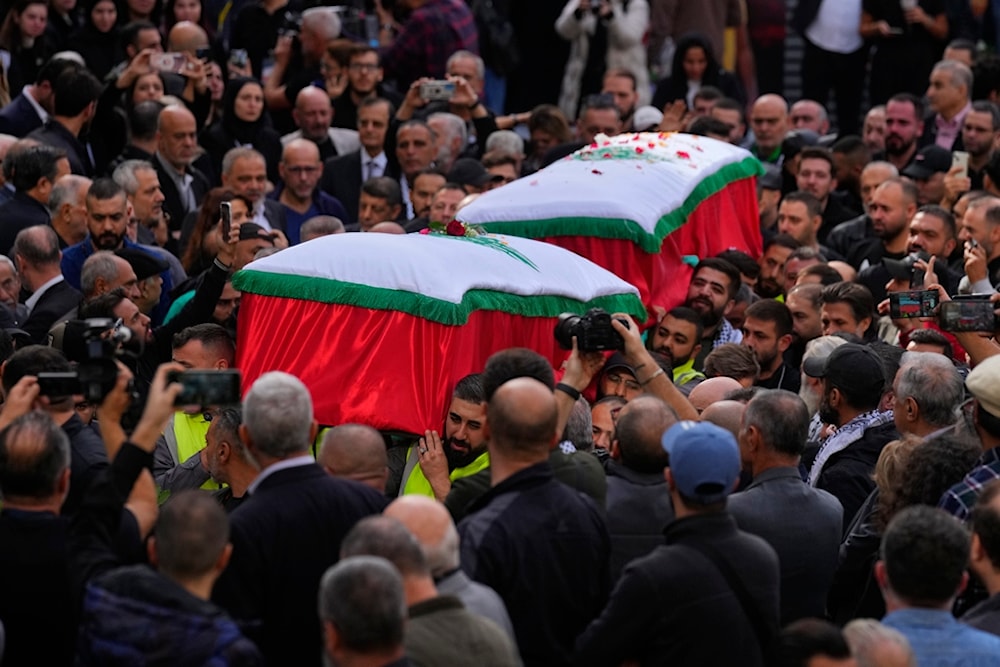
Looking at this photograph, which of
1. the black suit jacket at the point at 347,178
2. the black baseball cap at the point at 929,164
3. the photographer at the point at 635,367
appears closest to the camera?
the photographer at the point at 635,367

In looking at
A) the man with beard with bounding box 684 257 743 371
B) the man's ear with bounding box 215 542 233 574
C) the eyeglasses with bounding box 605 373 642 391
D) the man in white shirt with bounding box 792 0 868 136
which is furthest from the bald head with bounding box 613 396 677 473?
the man in white shirt with bounding box 792 0 868 136

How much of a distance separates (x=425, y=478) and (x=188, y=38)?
248 inches

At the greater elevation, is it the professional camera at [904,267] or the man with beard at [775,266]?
the professional camera at [904,267]

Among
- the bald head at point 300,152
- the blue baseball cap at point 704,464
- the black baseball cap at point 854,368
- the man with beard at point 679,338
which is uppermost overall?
the blue baseball cap at point 704,464

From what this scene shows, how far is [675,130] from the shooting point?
11.7 m

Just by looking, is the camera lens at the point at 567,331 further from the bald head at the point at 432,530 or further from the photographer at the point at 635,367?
the bald head at the point at 432,530

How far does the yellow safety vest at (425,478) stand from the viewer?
614 centimetres

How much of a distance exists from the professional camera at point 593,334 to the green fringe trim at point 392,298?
0.80m

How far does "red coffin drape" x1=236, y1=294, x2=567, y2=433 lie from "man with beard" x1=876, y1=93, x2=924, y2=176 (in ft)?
17.8

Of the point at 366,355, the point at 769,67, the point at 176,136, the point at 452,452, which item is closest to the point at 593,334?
the point at 452,452

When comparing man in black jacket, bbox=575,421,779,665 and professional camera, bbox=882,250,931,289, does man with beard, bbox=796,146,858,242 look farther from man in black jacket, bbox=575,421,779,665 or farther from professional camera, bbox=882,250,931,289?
man in black jacket, bbox=575,421,779,665

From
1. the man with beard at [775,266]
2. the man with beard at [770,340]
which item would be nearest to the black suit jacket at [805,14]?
the man with beard at [775,266]

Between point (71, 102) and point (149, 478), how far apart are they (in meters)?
5.50

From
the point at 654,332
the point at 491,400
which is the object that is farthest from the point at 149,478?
the point at 654,332
